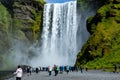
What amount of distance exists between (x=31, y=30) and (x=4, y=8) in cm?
2075

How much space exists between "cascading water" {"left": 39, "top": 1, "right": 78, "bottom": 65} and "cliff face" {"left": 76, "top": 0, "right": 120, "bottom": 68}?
80.0 ft

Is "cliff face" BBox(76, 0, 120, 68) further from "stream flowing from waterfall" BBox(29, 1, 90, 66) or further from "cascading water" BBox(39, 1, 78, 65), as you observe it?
"cascading water" BBox(39, 1, 78, 65)

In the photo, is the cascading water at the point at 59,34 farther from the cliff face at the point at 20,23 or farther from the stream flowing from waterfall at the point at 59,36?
the cliff face at the point at 20,23

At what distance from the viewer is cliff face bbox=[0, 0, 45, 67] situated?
132 meters

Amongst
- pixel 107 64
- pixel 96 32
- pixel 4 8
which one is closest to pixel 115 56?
pixel 107 64

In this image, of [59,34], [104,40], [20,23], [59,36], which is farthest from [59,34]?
[104,40]

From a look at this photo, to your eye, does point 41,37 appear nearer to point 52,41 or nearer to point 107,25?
point 52,41

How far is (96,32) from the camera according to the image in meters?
94.4

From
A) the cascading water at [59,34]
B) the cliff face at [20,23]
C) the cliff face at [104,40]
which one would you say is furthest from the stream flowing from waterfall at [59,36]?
the cliff face at [104,40]

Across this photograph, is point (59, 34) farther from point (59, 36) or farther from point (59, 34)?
point (59, 36)

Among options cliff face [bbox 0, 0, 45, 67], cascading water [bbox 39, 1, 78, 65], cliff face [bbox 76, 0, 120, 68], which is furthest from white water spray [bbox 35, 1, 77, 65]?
cliff face [bbox 76, 0, 120, 68]

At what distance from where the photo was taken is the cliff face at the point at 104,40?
82.2 meters

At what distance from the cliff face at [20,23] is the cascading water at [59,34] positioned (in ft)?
14.2

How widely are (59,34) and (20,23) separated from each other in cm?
1780
